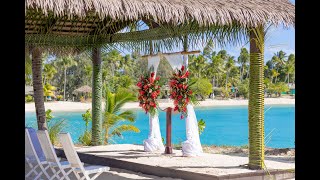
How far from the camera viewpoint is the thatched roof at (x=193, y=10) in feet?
20.4

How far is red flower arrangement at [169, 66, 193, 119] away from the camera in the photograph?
8336 millimetres

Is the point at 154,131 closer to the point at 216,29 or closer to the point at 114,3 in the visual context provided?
the point at 216,29

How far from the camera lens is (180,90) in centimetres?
834

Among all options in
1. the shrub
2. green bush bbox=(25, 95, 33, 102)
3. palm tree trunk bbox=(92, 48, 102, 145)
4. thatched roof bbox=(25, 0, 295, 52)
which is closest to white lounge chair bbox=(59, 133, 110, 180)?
thatched roof bbox=(25, 0, 295, 52)

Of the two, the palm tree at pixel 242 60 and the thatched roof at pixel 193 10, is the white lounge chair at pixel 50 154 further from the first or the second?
the palm tree at pixel 242 60

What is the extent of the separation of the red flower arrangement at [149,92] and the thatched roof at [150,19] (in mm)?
785

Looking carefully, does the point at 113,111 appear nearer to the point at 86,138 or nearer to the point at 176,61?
the point at 86,138

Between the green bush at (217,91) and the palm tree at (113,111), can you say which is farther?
the green bush at (217,91)

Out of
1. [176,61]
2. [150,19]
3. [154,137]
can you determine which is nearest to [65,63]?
[154,137]

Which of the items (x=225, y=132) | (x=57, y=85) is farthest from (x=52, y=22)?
(x=57, y=85)

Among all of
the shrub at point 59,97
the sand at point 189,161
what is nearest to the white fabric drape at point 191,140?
the sand at point 189,161

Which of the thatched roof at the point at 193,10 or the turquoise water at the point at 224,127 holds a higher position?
the thatched roof at the point at 193,10

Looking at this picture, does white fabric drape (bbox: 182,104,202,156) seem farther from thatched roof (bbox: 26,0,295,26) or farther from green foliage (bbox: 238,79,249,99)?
green foliage (bbox: 238,79,249,99)

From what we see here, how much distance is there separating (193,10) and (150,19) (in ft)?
4.27
